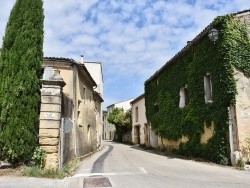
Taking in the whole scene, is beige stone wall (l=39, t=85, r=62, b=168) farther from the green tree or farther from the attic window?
the green tree

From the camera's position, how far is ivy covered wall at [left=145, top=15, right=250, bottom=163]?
12.1 metres

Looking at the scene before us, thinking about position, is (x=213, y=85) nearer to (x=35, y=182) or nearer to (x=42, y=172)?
(x=42, y=172)

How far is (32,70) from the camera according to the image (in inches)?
375

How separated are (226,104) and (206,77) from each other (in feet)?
8.30

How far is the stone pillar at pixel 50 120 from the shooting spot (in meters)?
9.50

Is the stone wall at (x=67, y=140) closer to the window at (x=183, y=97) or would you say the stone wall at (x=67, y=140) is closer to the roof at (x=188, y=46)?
the roof at (x=188, y=46)

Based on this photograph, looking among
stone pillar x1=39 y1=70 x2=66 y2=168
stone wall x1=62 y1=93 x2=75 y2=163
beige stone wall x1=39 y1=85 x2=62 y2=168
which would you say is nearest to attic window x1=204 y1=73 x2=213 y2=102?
stone wall x1=62 y1=93 x2=75 y2=163

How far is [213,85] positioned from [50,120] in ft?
26.2

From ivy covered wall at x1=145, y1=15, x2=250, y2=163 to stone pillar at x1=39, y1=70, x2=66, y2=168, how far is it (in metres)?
7.39

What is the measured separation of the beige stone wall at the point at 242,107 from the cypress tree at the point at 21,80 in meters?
8.48

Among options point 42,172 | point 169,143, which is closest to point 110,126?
point 169,143

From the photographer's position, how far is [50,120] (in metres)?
9.59

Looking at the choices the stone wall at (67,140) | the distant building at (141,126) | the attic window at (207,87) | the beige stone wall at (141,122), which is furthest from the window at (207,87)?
the beige stone wall at (141,122)

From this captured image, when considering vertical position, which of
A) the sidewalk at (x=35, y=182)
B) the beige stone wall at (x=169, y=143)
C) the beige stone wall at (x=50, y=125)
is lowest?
the sidewalk at (x=35, y=182)
